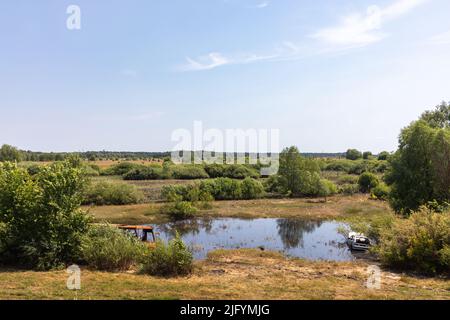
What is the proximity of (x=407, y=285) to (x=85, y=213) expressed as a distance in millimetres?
13768

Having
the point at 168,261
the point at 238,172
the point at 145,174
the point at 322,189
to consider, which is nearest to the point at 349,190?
the point at 322,189

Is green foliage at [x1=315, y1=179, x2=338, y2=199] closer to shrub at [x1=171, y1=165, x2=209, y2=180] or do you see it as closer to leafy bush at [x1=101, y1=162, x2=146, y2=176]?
shrub at [x1=171, y1=165, x2=209, y2=180]

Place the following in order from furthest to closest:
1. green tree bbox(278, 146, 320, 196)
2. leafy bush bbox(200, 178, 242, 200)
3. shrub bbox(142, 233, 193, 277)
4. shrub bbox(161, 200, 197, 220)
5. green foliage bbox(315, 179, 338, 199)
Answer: green tree bbox(278, 146, 320, 196), green foliage bbox(315, 179, 338, 199), leafy bush bbox(200, 178, 242, 200), shrub bbox(161, 200, 197, 220), shrub bbox(142, 233, 193, 277)

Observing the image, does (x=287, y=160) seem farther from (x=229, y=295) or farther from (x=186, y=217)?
(x=229, y=295)

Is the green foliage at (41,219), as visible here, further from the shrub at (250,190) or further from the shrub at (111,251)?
the shrub at (250,190)

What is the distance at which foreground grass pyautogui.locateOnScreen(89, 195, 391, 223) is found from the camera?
38.0 metres

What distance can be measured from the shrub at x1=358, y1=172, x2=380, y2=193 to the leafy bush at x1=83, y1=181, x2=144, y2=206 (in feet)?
118

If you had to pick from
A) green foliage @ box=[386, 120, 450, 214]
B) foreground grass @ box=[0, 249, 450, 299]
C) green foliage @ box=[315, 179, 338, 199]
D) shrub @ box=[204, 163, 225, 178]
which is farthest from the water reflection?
shrub @ box=[204, 163, 225, 178]

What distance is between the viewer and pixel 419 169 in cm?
2716

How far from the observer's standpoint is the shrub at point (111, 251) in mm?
15602

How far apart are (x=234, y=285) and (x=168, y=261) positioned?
3271 millimetres
